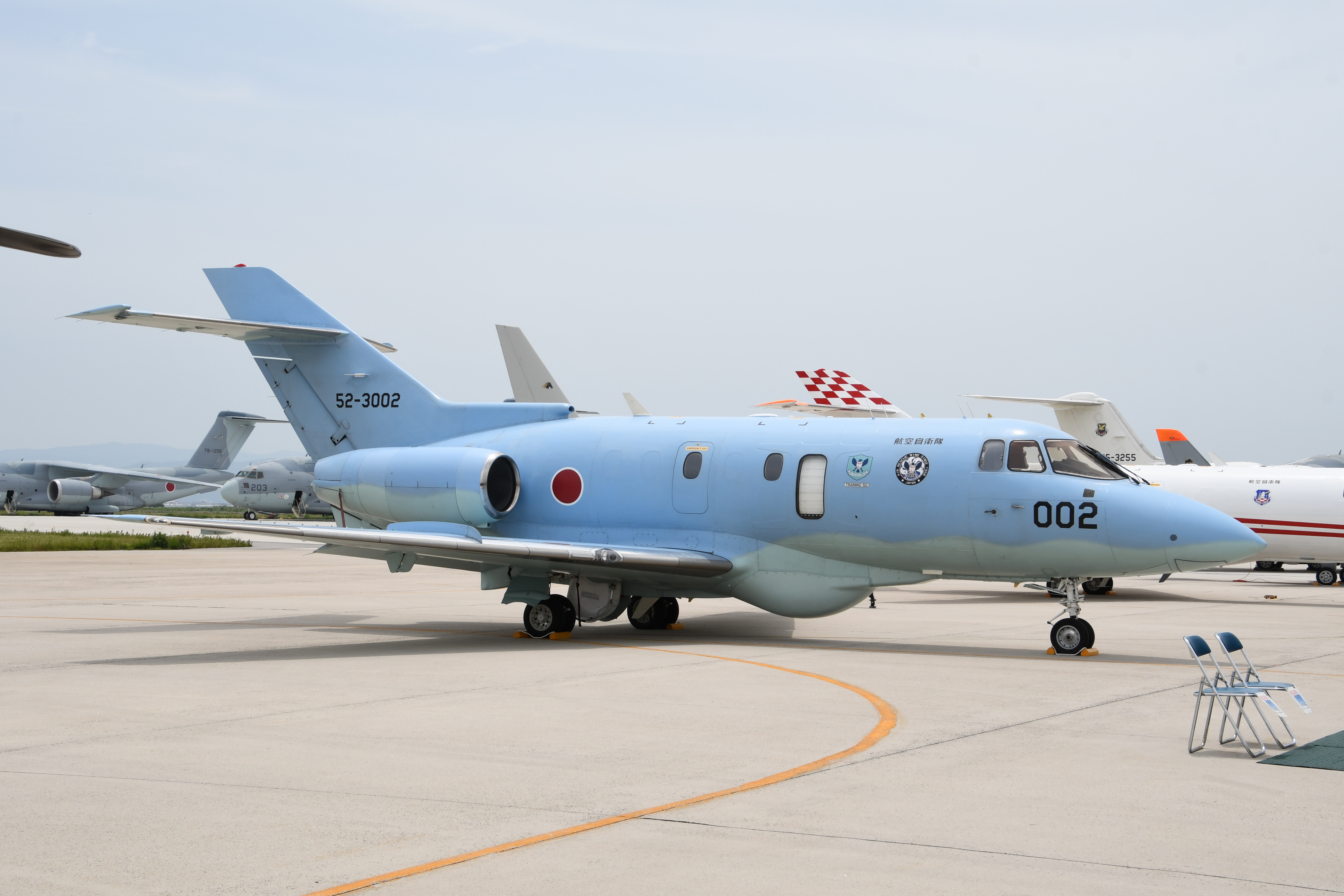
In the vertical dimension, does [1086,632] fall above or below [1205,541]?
below

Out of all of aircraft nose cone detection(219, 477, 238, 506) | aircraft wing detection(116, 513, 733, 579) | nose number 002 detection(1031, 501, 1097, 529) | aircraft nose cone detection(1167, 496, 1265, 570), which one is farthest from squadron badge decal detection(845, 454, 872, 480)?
aircraft nose cone detection(219, 477, 238, 506)

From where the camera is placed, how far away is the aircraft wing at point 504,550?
14867mm

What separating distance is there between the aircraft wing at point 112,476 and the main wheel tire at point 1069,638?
214ft

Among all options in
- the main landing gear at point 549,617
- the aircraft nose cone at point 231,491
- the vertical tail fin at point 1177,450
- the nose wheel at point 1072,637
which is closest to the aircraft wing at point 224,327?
the main landing gear at point 549,617

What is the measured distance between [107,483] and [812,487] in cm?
6848

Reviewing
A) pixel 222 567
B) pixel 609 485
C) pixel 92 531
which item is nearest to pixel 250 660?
pixel 609 485

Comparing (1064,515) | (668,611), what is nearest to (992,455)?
(1064,515)

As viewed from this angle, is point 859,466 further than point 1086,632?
Yes

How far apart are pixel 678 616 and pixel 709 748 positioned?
1078 cm

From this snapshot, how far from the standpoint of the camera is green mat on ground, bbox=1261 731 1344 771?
27.4 ft

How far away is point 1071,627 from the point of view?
15.1 m

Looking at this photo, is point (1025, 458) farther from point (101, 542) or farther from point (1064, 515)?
point (101, 542)

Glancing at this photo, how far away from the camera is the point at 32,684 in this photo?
11930 millimetres

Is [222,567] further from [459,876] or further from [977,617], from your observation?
[459,876]
